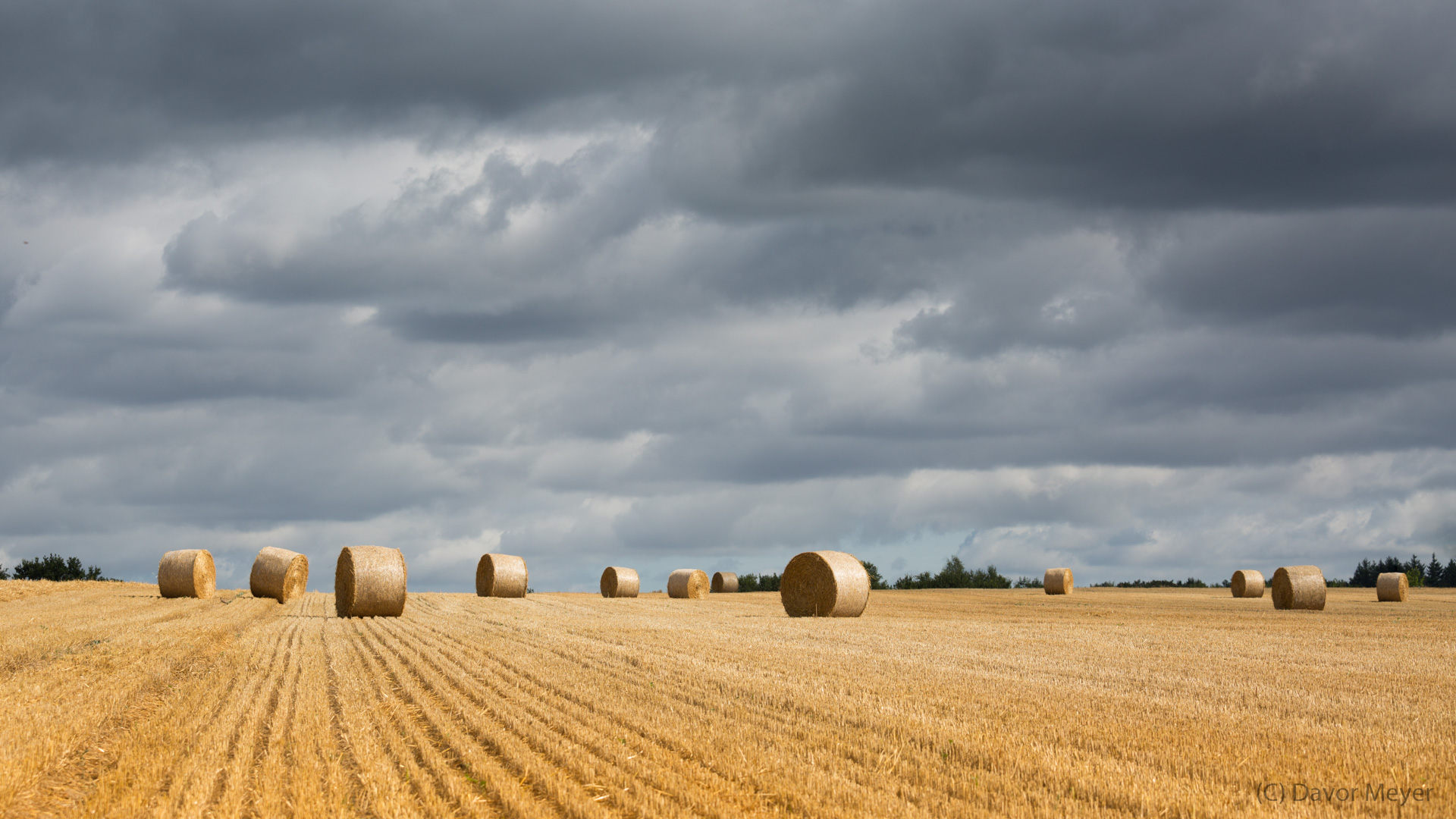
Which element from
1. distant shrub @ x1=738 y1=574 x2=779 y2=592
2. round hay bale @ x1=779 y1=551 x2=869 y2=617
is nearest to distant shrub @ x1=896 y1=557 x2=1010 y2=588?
distant shrub @ x1=738 y1=574 x2=779 y2=592

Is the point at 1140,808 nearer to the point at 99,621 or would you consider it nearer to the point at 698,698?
the point at 698,698

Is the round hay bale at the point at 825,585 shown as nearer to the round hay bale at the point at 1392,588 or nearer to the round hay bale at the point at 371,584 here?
the round hay bale at the point at 371,584

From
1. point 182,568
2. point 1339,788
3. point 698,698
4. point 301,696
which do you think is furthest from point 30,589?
point 1339,788

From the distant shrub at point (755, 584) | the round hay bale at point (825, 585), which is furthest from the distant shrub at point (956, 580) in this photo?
the round hay bale at point (825, 585)

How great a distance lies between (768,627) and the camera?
2198 cm

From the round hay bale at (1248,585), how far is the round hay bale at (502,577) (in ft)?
106

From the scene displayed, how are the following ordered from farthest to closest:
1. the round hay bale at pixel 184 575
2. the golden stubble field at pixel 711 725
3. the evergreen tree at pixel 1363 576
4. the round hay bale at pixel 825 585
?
the evergreen tree at pixel 1363 576 → the round hay bale at pixel 184 575 → the round hay bale at pixel 825 585 → the golden stubble field at pixel 711 725

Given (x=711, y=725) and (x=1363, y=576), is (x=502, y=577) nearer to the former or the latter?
(x=711, y=725)

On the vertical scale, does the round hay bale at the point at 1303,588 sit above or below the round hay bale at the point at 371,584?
below

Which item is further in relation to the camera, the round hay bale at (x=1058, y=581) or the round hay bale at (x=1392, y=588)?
the round hay bale at (x=1058, y=581)

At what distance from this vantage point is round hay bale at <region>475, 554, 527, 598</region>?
37969 millimetres

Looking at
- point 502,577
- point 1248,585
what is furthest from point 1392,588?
point 502,577

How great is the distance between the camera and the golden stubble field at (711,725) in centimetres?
709

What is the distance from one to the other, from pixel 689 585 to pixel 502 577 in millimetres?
12374
